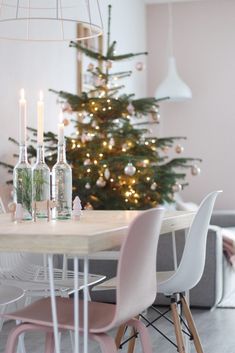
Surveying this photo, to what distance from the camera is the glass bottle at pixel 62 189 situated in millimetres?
2848

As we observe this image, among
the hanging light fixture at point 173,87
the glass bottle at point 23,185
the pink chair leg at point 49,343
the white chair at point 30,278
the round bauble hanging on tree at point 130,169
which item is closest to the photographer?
the pink chair leg at point 49,343

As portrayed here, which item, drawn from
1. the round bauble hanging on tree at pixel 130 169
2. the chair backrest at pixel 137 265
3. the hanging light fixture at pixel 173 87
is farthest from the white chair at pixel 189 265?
the hanging light fixture at pixel 173 87

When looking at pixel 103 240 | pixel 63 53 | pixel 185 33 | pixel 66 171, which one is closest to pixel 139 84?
pixel 185 33

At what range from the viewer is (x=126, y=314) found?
215 cm

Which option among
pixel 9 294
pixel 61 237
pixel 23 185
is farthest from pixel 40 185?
pixel 61 237

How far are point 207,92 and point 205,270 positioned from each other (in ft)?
10.6

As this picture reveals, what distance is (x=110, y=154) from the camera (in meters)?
4.92

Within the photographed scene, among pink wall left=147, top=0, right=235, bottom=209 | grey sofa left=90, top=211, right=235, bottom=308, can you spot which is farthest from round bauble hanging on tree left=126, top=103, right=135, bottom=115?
pink wall left=147, top=0, right=235, bottom=209

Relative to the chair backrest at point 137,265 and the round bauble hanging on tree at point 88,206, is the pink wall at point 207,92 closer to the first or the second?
the round bauble hanging on tree at point 88,206

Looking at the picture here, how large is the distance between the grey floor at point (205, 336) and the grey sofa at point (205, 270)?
4.0 inches

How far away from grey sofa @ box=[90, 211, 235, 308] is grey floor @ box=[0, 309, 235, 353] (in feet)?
0.33

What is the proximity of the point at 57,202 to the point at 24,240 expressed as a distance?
0.74 metres

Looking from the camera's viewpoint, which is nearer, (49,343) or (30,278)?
(49,343)

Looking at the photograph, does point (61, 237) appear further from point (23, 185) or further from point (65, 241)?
point (23, 185)
